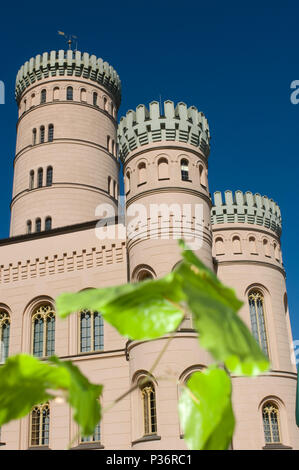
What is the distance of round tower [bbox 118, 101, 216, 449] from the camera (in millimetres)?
15266

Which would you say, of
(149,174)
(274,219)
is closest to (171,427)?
(149,174)

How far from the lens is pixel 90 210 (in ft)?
86.1

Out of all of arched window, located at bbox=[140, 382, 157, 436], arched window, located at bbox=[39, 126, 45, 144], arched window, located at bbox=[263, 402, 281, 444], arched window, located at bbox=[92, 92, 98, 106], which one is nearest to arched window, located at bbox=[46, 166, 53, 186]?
arched window, located at bbox=[39, 126, 45, 144]

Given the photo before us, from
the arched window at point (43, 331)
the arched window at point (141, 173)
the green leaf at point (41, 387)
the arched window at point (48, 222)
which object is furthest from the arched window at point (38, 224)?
the green leaf at point (41, 387)

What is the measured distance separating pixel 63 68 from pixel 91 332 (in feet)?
53.6

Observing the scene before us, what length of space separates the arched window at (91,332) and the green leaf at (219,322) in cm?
1783

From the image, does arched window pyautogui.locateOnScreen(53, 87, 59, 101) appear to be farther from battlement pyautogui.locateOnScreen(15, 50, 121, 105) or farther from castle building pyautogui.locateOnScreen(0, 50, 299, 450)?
castle building pyautogui.locateOnScreen(0, 50, 299, 450)

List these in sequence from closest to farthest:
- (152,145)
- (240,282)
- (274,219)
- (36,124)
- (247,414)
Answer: (152,145) < (247,414) < (240,282) < (274,219) < (36,124)

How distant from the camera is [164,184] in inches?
703

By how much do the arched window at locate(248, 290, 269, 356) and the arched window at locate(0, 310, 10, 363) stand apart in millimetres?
9275

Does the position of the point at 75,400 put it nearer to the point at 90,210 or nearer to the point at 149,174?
the point at 149,174

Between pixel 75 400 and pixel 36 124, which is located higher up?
pixel 36 124

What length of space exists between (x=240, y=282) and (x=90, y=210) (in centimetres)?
843

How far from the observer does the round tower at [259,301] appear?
1988 centimetres
